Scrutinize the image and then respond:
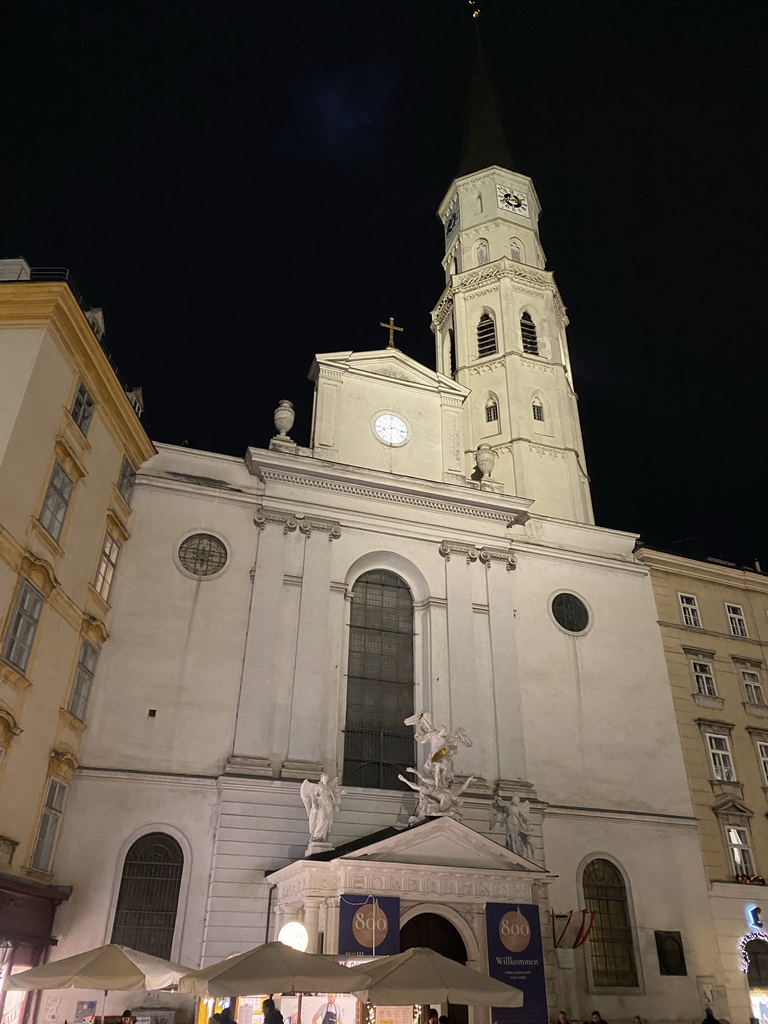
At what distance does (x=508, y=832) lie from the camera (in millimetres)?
20203

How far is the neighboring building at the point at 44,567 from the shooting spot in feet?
51.5

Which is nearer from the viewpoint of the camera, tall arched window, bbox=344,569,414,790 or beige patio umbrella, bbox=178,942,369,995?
beige patio umbrella, bbox=178,942,369,995

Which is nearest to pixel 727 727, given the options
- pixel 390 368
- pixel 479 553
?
→ pixel 479 553

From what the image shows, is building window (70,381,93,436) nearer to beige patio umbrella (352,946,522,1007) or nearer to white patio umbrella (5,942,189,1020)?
white patio umbrella (5,942,189,1020)

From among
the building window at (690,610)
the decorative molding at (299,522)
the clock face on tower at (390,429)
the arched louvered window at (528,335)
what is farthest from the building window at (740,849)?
the arched louvered window at (528,335)

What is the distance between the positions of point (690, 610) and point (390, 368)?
13.2 m

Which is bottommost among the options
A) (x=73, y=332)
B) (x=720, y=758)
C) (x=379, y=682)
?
(x=720, y=758)

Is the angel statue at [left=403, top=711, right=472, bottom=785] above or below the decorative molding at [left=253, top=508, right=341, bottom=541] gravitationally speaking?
below

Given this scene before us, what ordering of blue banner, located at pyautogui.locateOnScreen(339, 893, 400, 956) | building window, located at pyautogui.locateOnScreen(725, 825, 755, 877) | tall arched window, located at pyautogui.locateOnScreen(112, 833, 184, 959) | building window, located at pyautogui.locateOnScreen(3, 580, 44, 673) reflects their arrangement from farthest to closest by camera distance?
building window, located at pyautogui.locateOnScreen(725, 825, 755, 877) → tall arched window, located at pyautogui.locateOnScreen(112, 833, 184, 959) → blue banner, located at pyautogui.locateOnScreen(339, 893, 400, 956) → building window, located at pyautogui.locateOnScreen(3, 580, 44, 673)

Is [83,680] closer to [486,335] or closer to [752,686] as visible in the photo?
[752,686]

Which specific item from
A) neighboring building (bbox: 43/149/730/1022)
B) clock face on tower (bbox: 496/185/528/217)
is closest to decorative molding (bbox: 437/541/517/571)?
neighboring building (bbox: 43/149/730/1022)

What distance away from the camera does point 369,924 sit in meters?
16.5

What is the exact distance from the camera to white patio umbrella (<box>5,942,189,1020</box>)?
1152 cm

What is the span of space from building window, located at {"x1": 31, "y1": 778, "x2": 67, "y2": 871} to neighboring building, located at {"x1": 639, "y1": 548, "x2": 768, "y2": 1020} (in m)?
17.3
